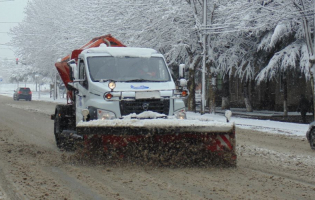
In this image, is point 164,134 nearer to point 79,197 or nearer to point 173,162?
point 173,162

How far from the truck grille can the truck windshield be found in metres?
0.77

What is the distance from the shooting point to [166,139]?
8820 millimetres

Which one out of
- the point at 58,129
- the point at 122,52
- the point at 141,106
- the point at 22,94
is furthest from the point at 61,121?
the point at 22,94

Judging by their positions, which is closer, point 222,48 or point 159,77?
point 159,77

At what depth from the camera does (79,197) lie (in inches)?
253

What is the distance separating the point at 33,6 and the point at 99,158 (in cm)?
4780

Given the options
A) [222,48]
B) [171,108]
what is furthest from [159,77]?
[222,48]

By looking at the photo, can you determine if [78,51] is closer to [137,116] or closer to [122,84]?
[122,84]

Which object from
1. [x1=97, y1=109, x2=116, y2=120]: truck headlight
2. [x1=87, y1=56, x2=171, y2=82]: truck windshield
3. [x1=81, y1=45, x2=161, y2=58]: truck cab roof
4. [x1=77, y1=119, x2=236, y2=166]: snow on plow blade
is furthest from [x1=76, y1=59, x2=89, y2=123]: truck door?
[x1=77, y1=119, x2=236, y2=166]: snow on plow blade

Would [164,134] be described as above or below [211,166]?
above

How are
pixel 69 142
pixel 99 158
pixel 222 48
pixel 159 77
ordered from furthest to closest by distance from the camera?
1. pixel 222 48
2. pixel 69 142
3. pixel 159 77
4. pixel 99 158

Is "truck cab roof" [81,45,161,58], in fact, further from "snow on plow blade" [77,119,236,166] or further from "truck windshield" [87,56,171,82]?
"snow on plow blade" [77,119,236,166]

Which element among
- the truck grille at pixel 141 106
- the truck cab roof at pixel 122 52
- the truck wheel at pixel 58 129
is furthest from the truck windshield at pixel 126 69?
the truck wheel at pixel 58 129

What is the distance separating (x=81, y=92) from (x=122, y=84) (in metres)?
1.17
